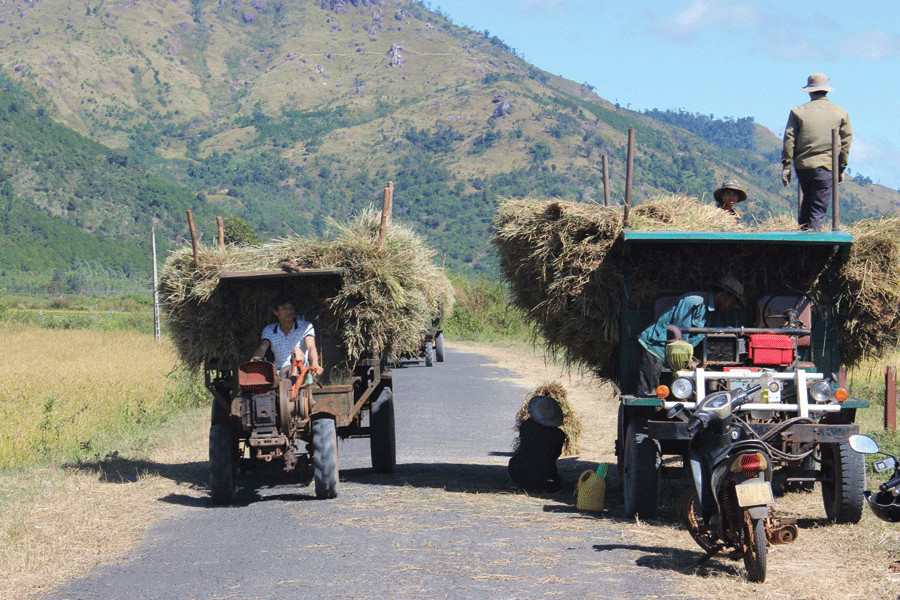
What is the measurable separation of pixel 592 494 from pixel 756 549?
8.57 ft

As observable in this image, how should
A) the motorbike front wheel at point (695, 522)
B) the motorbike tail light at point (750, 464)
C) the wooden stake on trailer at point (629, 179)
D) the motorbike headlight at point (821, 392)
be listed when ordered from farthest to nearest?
the wooden stake on trailer at point (629, 179) → the motorbike headlight at point (821, 392) → the motorbike front wheel at point (695, 522) → the motorbike tail light at point (750, 464)

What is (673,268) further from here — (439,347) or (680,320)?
(439,347)

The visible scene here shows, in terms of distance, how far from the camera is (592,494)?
8.62m

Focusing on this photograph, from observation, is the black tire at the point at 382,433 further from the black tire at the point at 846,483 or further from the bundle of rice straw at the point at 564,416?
the black tire at the point at 846,483

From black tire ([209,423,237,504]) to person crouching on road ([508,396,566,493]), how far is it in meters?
2.84

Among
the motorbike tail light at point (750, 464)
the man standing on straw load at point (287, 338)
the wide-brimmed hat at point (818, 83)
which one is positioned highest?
the wide-brimmed hat at point (818, 83)

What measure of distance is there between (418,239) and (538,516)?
3.91 m

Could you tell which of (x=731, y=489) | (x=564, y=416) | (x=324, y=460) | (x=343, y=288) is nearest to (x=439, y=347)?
(x=564, y=416)

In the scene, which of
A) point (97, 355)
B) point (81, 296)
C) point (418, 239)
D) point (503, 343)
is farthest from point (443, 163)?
point (418, 239)

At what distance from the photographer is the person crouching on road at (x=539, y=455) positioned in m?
9.70

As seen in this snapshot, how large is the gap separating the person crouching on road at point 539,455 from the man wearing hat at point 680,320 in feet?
3.94

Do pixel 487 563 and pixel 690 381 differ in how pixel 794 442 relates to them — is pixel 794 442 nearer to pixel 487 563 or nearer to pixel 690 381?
pixel 690 381

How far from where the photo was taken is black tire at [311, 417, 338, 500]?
9.15 meters

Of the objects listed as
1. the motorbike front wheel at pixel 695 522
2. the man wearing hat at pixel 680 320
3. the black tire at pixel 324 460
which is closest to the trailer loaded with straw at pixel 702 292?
the man wearing hat at pixel 680 320
